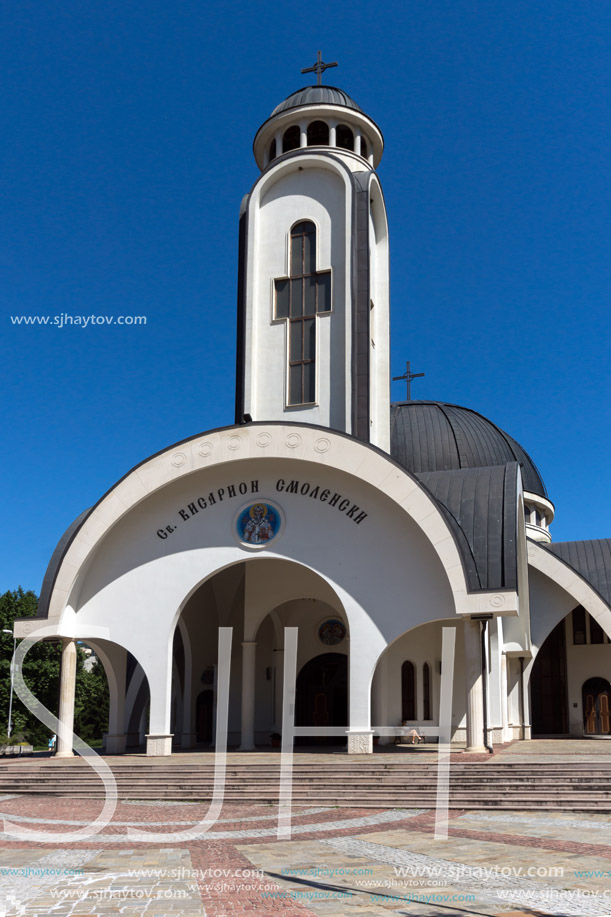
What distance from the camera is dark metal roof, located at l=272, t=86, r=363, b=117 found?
2614 centimetres

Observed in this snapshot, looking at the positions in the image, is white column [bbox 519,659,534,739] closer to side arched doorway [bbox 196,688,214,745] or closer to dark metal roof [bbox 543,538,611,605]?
dark metal roof [bbox 543,538,611,605]

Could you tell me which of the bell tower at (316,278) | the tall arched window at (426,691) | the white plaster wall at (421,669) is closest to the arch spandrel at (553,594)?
the tall arched window at (426,691)

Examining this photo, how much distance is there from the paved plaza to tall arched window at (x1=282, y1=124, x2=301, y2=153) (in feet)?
65.2

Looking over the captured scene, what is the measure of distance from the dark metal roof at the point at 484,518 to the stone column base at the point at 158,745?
743 centimetres

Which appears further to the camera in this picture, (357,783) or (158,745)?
(158,745)

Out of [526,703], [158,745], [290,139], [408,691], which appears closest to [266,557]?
[158,745]

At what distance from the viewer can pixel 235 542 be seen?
67.5 feet

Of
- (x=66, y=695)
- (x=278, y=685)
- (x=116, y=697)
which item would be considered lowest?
(x=116, y=697)

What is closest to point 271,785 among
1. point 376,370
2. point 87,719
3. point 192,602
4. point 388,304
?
point 192,602

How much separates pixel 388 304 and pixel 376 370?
2.14 meters

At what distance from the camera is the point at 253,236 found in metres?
25.3

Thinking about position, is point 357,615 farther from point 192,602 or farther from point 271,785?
point 192,602

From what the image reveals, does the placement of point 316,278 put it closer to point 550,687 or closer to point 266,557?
point 266,557

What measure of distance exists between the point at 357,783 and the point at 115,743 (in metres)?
9.41
